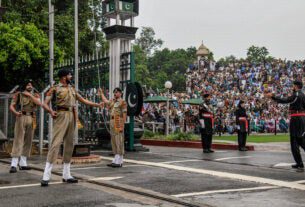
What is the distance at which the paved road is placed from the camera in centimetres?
634

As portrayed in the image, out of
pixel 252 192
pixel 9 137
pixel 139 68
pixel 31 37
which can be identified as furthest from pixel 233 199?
pixel 139 68

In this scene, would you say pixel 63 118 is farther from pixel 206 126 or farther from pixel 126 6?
pixel 126 6

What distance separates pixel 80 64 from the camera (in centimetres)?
1600

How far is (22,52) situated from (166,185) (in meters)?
14.0

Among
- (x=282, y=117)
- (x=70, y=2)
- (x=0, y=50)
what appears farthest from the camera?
(x=282, y=117)

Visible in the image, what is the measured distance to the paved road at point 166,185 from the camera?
6.34 meters

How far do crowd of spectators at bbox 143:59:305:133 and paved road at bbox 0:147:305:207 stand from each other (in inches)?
669

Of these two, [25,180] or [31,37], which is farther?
[31,37]

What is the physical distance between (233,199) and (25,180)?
→ 155 inches

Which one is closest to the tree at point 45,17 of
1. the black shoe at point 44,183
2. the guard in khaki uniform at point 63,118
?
the guard in khaki uniform at point 63,118

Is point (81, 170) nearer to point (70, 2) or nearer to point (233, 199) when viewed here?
point (233, 199)

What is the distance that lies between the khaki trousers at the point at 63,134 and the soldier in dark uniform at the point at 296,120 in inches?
164

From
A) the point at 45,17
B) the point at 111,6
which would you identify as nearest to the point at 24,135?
the point at 111,6

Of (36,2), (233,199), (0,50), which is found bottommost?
(233,199)
